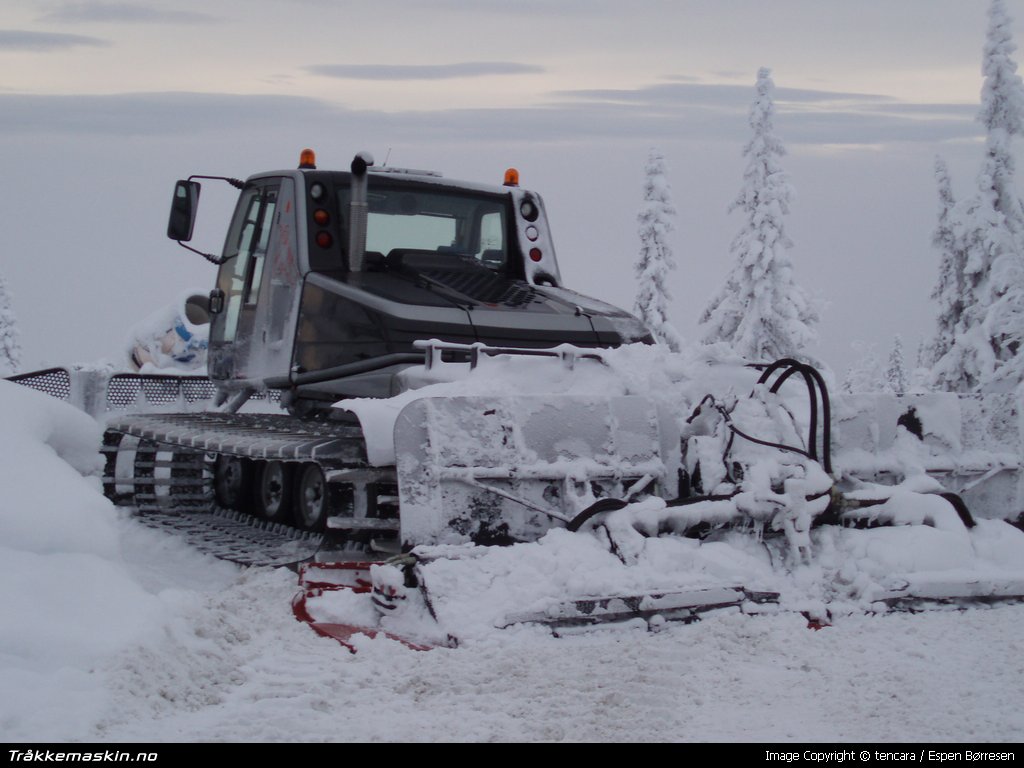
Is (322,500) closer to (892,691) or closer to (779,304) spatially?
(892,691)

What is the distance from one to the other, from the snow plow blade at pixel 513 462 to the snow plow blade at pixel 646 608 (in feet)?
2.87

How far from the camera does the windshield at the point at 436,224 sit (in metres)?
Answer: 8.39

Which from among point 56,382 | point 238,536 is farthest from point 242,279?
point 56,382

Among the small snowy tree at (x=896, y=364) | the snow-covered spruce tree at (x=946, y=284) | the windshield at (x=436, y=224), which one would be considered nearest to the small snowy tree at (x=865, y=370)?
the small snowy tree at (x=896, y=364)

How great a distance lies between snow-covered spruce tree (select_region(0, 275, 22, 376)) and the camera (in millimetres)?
37125

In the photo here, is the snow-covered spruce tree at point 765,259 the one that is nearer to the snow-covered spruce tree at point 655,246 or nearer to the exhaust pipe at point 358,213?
the snow-covered spruce tree at point 655,246

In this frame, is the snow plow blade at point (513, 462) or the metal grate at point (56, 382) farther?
the metal grate at point (56, 382)

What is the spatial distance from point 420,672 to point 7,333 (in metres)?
36.8

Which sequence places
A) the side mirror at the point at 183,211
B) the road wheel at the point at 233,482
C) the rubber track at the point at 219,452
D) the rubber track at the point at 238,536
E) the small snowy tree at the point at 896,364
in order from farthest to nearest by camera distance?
1. the small snowy tree at the point at 896,364
2. the road wheel at the point at 233,482
3. the side mirror at the point at 183,211
4. the rubber track at the point at 238,536
5. the rubber track at the point at 219,452

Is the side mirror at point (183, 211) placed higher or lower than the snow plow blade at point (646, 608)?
higher

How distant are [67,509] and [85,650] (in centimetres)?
119

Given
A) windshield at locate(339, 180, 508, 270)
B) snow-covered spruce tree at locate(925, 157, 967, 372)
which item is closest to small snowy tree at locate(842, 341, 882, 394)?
snow-covered spruce tree at locate(925, 157, 967, 372)

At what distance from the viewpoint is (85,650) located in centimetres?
428
